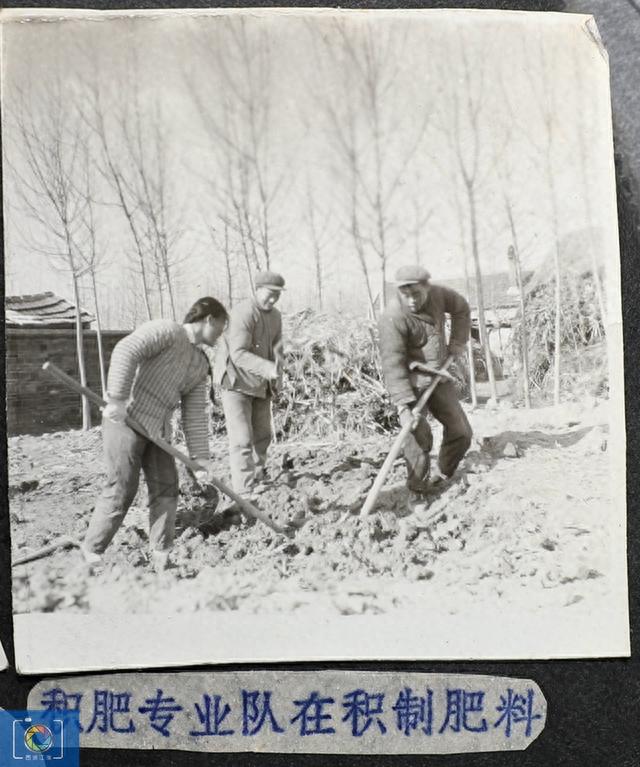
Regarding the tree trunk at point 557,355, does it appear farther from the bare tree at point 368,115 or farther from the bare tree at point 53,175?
the bare tree at point 53,175

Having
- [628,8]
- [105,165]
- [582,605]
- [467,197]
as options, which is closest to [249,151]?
[105,165]

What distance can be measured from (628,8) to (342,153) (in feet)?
2.67

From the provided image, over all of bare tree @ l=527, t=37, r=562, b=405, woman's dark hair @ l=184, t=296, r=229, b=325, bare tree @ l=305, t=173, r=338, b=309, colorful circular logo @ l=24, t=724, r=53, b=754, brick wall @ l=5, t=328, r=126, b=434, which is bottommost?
colorful circular logo @ l=24, t=724, r=53, b=754

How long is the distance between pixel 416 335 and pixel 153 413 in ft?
2.22

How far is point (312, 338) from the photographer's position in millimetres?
1873

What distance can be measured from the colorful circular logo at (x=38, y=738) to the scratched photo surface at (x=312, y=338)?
153 mm

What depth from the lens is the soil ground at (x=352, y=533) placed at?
1811mm

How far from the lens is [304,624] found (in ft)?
5.93

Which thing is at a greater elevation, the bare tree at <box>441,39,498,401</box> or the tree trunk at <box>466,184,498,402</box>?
the bare tree at <box>441,39,498,401</box>

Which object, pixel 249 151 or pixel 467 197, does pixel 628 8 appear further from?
pixel 249 151

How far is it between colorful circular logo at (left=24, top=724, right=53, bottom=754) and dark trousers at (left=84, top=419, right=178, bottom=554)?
44cm

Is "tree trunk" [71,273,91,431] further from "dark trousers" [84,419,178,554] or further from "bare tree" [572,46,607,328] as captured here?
"bare tree" [572,46,607,328]

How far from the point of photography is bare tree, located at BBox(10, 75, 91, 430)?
71.4 inches

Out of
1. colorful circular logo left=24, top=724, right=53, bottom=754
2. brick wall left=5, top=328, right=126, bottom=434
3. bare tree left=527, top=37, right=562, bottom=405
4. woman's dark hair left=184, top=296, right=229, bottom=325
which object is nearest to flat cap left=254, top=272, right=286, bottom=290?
woman's dark hair left=184, top=296, right=229, bottom=325
